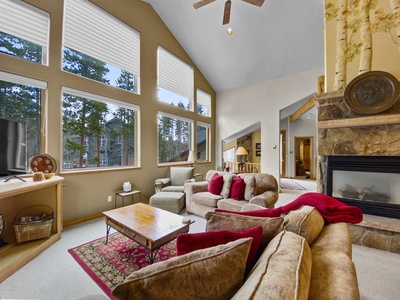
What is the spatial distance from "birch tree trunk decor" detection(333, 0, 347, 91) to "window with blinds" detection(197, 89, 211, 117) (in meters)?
4.10

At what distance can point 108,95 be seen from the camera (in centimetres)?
371

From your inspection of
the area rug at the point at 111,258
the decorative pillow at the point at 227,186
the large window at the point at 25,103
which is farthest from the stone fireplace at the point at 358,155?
the large window at the point at 25,103

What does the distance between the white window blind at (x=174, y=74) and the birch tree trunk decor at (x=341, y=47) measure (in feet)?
12.2

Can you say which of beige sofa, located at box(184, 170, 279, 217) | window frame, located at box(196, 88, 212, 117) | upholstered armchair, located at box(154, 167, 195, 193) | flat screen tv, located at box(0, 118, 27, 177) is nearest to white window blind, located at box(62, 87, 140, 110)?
flat screen tv, located at box(0, 118, 27, 177)

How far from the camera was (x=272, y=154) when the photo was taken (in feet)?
18.4

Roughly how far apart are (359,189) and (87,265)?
3.72m

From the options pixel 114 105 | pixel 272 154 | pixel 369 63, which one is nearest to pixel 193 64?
pixel 114 105

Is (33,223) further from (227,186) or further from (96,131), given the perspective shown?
(227,186)

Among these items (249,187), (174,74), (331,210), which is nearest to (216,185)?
(249,187)

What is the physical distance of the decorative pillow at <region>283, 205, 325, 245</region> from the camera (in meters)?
1.11

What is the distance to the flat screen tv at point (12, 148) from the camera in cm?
219

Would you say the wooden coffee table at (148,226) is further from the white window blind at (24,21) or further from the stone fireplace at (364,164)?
the white window blind at (24,21)

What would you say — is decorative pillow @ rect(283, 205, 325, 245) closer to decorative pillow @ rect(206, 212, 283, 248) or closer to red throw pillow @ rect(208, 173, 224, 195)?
decorative pillow @ rect(206, 212, 283, 248)

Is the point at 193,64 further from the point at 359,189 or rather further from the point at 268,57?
the point at 359,189
